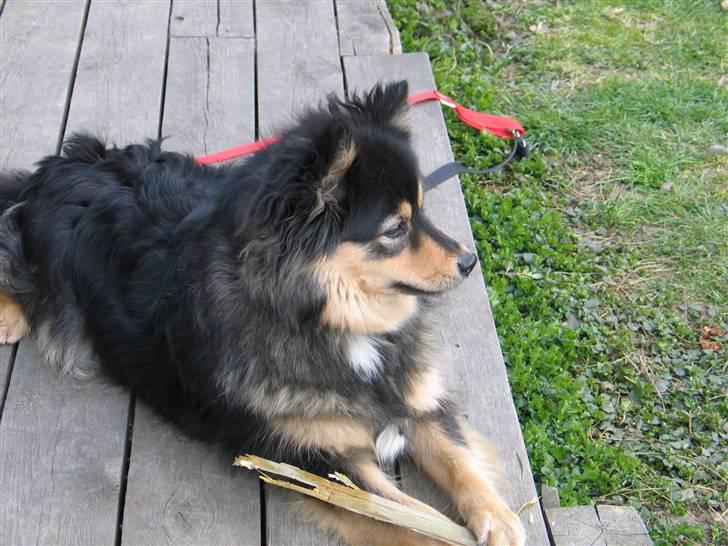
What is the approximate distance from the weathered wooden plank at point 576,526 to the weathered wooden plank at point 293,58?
2445mm

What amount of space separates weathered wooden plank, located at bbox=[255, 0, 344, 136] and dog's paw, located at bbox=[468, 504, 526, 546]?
2.40 m

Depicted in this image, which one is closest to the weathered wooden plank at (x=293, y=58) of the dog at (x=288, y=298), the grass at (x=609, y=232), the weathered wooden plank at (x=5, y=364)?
the grass at (x=609, y=232)

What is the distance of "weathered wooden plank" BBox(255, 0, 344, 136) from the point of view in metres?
4.37

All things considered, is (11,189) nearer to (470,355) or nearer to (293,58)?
(293,58)

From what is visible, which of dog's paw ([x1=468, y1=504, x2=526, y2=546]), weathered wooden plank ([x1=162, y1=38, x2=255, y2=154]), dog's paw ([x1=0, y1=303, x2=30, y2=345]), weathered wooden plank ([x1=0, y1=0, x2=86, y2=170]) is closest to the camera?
dog's paw ([x1=468, y1=504, x2=526, y2=546])

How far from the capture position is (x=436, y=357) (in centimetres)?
288

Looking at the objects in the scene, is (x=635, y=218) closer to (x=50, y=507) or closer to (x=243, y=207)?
(x=243, y=207)

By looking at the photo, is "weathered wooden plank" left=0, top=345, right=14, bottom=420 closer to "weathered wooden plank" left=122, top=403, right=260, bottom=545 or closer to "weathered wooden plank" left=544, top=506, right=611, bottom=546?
"weathered wooden plank" left=122, top=403, right=260, bottom=545

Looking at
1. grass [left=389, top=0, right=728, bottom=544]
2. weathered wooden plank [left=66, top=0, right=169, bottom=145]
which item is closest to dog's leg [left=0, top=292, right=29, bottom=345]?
weathered wooden plank [left=66, top=0, right=169, bottom=145]

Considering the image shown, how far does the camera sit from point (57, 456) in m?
2.81

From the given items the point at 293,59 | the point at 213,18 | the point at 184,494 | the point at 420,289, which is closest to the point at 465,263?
the point at 420,289

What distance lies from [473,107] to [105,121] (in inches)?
89.8

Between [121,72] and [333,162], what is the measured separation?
2861 mm

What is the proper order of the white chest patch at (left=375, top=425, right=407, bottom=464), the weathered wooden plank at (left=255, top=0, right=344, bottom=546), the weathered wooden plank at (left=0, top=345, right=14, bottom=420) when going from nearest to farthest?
1. the white chest patch at (left=375, top=425, right=407, bottom=464)
2. the weathered wooden plank at (left=0, top=345, right=14, bottom=420)
3. the weathered wooden plank at (left=255, top=0, right=344, bottom=546)
